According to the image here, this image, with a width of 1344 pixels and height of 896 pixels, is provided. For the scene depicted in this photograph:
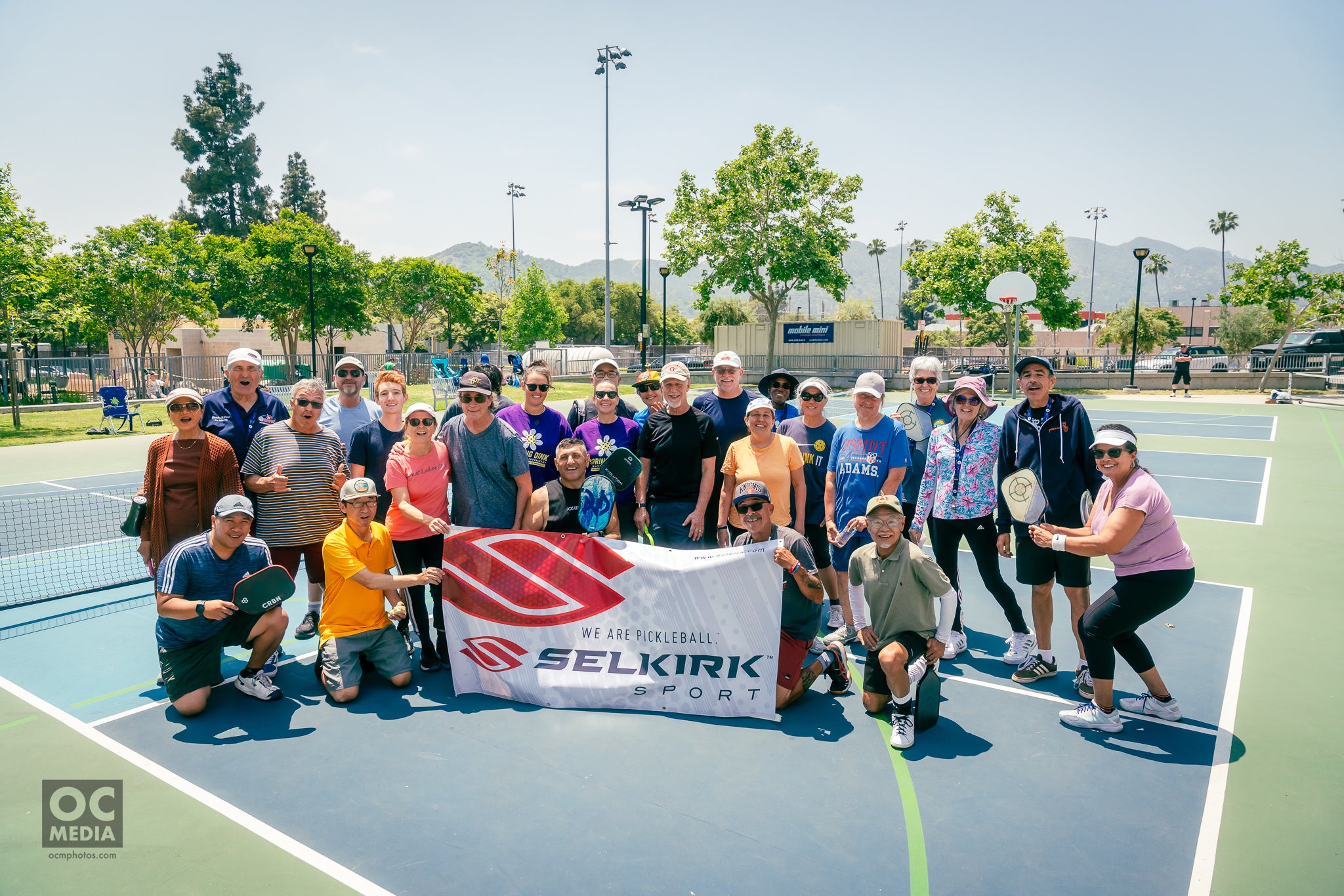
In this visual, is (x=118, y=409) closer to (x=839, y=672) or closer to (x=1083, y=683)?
(x=839, y=672)

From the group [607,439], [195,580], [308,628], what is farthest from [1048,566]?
[308,628]

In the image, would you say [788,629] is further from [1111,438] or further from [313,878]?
[313,878]

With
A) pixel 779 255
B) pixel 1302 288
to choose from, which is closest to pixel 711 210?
pixel 779 255

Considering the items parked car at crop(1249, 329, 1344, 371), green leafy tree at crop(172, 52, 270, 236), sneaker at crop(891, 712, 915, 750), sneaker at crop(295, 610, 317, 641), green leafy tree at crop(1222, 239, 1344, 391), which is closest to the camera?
sneaker at crop(891, 712, 915, 750)

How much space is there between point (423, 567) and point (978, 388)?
437cm

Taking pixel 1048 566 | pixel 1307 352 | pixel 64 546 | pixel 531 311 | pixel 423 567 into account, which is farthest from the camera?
pixel 531 311

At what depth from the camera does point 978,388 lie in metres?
5.62

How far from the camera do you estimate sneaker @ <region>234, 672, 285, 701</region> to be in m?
5.24

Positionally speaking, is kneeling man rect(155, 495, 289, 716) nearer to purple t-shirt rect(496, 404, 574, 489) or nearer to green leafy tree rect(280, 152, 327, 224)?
purple t-shirt rect(496, 404, 574, 489)

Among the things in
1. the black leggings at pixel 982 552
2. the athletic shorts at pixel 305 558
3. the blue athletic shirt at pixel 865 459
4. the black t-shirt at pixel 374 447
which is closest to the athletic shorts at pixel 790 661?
the blue athletic shirt at pixel 865 459

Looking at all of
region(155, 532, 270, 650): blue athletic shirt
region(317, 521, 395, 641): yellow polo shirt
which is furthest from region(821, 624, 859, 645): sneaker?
region(155, 532, 270, 650): blue athletic shirt

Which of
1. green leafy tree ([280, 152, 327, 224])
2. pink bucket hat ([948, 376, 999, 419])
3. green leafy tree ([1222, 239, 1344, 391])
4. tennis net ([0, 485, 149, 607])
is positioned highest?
green leafy tree ([280, 152, 327, 224])

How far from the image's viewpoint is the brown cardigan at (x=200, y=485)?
543cm

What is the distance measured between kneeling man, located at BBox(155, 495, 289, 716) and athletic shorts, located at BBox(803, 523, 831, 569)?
408 centimetres
